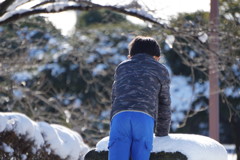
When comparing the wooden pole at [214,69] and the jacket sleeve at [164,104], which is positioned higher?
the jacket sleeve at [164,104]

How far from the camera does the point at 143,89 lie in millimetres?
4945

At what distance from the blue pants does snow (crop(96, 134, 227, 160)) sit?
33 cm

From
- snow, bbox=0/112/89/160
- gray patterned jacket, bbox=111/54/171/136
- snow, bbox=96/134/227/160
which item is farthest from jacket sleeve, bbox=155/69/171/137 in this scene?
snow, bbox=0/112/89/160

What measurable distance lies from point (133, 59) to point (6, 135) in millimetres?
2776

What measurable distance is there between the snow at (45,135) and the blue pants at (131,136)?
275 cm

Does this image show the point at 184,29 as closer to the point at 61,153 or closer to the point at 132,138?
the point at 61,153

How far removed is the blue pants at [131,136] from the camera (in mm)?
4809

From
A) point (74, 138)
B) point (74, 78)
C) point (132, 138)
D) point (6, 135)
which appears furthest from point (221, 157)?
point (74, 78)

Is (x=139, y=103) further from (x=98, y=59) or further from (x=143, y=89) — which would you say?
(x=98, y=59)

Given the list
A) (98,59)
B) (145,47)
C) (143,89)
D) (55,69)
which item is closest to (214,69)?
(98,59)

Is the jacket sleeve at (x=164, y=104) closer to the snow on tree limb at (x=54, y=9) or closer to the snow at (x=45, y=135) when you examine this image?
the snow at (x=45, y=135)

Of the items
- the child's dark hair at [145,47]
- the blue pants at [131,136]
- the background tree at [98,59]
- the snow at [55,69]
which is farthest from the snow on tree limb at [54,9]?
the snow at [55,69]

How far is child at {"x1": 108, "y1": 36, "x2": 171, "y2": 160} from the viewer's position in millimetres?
4816

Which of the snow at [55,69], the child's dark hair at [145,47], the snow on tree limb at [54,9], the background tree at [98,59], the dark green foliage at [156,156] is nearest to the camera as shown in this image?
the dark green foliage at [156,156]
